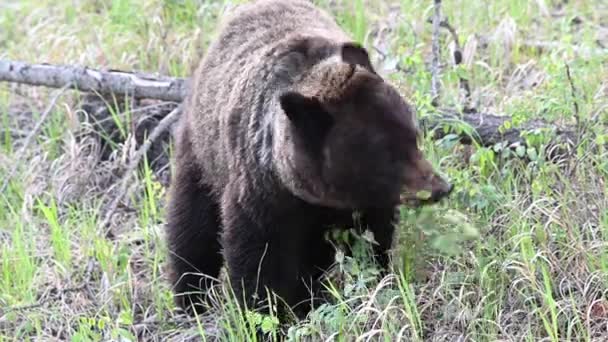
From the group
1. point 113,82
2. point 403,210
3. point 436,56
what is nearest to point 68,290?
point 113,82

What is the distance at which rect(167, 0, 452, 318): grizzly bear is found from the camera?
12.5 ft

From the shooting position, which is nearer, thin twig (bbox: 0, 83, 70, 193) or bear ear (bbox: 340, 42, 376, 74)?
bear ear (bbox: 340, 42, 376, 74)

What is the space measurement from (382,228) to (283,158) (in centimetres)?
53

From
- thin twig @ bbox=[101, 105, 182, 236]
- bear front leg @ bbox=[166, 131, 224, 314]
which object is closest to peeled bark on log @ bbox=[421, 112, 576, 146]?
bear front leg @ bbox=[166, 131, 224, 314]

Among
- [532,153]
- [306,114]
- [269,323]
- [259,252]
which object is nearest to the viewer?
[306,114]

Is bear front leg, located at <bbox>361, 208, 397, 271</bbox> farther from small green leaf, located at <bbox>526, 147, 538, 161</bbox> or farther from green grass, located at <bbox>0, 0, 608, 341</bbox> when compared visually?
small green leaf, located at <bbox>526, 147, 538, 161</bbox>

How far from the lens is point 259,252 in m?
4.20

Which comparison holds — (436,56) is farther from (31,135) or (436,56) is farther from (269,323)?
(31,135)

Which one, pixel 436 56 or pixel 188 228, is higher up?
pixel 436 56

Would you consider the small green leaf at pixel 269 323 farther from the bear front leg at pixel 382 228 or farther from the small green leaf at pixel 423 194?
the small green leaf at pixel 423 194

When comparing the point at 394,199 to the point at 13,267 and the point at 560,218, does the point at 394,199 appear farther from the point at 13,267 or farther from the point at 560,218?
the point at 13,267

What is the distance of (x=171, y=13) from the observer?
23.7 ft

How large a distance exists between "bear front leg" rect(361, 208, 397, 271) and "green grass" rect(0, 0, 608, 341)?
68 millimetres

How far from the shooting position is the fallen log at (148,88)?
5.20 m
